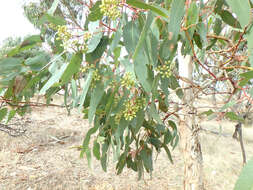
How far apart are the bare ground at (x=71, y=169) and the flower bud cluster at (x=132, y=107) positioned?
0.77m

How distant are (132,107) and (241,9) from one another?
354 mm

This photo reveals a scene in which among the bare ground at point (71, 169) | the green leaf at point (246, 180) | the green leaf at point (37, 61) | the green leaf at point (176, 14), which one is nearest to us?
the green leaf at point (246, 180)

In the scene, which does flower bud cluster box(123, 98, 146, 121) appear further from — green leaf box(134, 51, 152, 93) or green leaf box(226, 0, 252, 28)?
green leaf box(226, 0, 252, 28)

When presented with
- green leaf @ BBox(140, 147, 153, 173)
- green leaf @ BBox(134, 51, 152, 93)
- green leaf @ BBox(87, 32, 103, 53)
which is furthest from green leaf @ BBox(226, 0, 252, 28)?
green leaf @ BBox(140, 147, 153, 173)

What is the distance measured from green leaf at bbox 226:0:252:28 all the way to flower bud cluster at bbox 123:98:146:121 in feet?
1.07

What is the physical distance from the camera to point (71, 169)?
203 cm

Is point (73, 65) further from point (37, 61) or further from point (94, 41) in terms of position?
point (37, 61)

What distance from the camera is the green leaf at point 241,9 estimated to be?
35 cm

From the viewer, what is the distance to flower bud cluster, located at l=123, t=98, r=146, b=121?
0.59 m

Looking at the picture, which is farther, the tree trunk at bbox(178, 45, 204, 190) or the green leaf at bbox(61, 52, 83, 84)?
the tree trunk at bbox(178, 45, 204, 190)

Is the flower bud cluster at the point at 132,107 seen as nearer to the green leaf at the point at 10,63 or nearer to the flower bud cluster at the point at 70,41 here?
the flower bud cluster at the point at 70,41

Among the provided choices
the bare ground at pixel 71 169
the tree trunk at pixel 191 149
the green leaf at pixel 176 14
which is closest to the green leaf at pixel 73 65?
the green leaf at pixel 176 14

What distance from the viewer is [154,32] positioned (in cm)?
51

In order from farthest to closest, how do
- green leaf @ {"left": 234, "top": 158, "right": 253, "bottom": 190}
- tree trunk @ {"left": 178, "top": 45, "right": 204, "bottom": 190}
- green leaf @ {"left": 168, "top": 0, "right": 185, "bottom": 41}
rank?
tree trunk @ {"left": 178, "top": 45, "right": 204, "bottom": 190} < green leaf @ {"left": 168, "top": 0, "right": 185, "bottom": 41} < green leaf @ {"left": 234, "top": 158, "right": 253, "bottom": 190}
